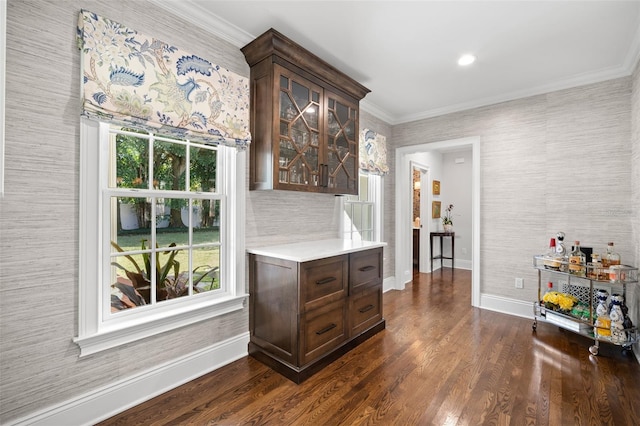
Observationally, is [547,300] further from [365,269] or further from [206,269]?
[206,269]

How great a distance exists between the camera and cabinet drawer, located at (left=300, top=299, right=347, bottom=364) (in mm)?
2164

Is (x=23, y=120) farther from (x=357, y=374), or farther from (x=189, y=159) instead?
(x=357, y=374)

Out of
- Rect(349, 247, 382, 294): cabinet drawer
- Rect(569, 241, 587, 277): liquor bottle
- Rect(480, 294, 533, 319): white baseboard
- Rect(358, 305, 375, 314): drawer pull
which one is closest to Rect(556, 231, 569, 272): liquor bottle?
Rect(569, 241, 587, 277): liquor bottle

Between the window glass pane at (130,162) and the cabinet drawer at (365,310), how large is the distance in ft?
6.31

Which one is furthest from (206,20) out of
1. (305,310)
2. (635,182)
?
(635,182)

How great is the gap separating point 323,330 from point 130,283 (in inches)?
56.9

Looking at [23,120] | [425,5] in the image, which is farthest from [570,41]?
[23,120]

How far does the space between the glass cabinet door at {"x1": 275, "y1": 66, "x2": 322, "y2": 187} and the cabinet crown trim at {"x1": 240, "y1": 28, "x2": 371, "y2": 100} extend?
4.5 inches

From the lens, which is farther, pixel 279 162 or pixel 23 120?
pixel 279 162

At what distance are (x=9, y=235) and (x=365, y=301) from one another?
2.50 meters

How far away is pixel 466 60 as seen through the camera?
109 inches

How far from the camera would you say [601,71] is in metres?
2.94

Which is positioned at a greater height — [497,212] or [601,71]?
[601,71]

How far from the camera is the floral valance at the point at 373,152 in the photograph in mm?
3807
